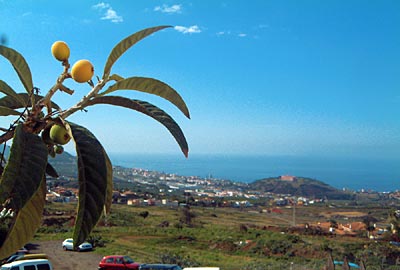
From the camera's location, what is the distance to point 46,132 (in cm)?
108

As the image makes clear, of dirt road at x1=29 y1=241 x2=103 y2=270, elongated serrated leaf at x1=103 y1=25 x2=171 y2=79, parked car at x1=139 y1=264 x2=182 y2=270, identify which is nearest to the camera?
elongated serrated leaf at x1=103 y1=25 x2=171 y2=79

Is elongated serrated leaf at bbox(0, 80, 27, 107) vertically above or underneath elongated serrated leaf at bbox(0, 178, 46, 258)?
above

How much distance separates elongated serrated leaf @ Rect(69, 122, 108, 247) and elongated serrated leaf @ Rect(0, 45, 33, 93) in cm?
29

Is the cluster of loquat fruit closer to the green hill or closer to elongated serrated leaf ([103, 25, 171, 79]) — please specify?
elongated serrated leaf ([103, 25, 171, 79])

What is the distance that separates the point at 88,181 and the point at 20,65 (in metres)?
0.50

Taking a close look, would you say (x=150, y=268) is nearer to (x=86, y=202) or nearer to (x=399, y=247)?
(x=86, y=202)

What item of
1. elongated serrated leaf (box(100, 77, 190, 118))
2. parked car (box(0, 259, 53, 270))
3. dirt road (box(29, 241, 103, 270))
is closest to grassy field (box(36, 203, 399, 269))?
dirt road (box(29, 241, 103, 270))

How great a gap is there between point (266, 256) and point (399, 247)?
923 cm

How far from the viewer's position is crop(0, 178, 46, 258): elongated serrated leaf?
1066mm

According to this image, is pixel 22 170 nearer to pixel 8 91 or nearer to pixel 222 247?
pixel 8 91

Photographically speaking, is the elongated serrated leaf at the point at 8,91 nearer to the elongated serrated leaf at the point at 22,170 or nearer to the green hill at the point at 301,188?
the elongated serrated leaf at the point at 22,170

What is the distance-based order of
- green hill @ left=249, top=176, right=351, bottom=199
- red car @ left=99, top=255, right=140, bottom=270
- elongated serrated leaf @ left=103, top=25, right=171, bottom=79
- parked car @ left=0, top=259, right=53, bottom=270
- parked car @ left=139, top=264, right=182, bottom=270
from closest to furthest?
elongated serrated leaf @ left=103, top=25, right=171, bottom=79 → parked car @ left=0, top=259, right=53, bottom=270 → parked car @ left=139, top=264, right=182, bottom=270 → red car @ left=99, top=255, right=140, bottom=270 → green hill @ left=249, top=176, right=351, bottom=199

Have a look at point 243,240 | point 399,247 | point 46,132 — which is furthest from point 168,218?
point 46,132

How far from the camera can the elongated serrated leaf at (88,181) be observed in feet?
2.72
